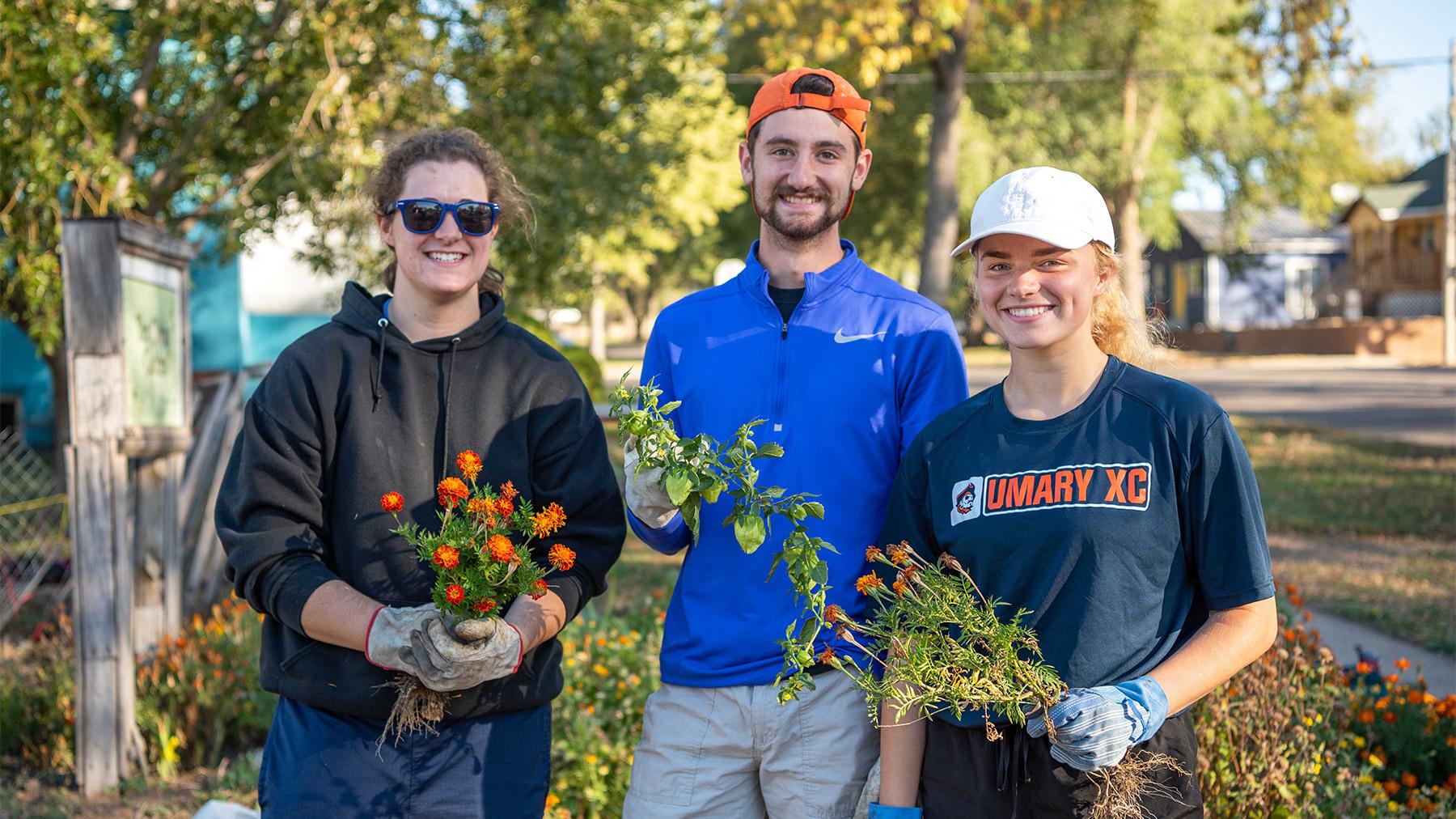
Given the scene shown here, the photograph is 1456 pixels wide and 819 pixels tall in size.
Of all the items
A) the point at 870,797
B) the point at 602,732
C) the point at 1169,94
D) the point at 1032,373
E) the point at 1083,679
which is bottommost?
the point at 602,732

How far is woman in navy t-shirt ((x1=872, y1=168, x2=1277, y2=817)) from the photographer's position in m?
2.08

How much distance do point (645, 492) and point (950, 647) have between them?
65 centimetres

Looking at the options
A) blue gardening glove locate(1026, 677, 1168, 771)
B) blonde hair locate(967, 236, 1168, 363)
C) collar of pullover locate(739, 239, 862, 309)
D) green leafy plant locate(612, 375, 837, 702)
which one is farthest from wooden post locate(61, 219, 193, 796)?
blue gardening glove locate(1026, 677, 1168, 771)

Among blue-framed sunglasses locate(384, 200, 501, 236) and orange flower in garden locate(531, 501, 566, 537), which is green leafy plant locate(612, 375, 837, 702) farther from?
blue-framed sunglasses locate(384, 200, 501, 236)

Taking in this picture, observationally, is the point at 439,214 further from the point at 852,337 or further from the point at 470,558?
the point at 852,337

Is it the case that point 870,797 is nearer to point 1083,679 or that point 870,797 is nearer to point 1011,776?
point 1011,776

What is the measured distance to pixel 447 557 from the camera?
2.14 meters

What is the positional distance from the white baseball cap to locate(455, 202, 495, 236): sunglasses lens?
0.98 m

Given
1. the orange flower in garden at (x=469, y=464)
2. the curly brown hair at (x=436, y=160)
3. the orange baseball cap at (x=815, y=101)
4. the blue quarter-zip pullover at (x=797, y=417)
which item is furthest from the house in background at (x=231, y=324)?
the orange flower in garden at (x=469, y=464)

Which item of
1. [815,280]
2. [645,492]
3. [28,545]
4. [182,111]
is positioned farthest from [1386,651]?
[182,111]

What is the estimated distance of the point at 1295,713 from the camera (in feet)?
12.2

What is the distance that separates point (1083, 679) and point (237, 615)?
4637mm

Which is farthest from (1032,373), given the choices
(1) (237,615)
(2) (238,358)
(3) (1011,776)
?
(2) (238,358)

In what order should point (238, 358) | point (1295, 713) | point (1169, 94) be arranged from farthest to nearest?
point (1169, 94)
point (238, 358)
point (1295, 713)
